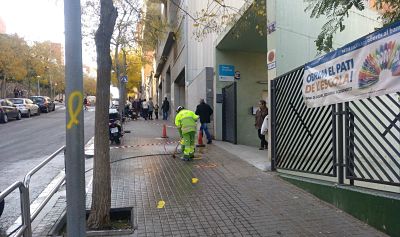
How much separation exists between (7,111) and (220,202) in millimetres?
25712

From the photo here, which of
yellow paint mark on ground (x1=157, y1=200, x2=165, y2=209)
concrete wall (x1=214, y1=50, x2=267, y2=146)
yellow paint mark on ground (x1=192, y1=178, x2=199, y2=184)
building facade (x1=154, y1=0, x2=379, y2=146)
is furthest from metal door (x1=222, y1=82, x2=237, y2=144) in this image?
yellow paint mark on ground (x1=157, y1=200, x2=165, y2=209)

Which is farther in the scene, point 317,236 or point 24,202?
point 317,236

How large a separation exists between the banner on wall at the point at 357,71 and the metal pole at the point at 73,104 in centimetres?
330

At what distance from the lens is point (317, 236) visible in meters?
5.17

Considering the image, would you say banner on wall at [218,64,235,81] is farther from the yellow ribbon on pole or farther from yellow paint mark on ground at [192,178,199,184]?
the yellow ribbon on pole

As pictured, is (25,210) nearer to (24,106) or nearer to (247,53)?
(247,53)

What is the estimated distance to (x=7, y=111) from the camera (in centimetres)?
2878

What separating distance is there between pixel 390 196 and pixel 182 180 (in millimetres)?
4290

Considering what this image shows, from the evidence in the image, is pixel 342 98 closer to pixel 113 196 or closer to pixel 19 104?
pixel 113 196

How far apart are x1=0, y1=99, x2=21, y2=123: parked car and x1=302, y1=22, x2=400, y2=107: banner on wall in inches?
989

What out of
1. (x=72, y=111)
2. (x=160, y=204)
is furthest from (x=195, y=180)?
(x=72, y=111)

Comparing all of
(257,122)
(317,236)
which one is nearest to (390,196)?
(317,236)

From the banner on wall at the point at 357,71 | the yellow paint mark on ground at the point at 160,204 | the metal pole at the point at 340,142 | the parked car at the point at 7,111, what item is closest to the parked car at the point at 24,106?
the parked car at the point at 7,111

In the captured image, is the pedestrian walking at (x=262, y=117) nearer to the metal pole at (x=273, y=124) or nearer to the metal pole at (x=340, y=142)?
the metal pole at (x=273, y=124)
